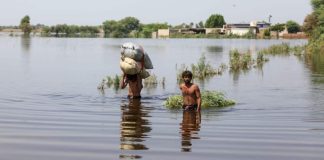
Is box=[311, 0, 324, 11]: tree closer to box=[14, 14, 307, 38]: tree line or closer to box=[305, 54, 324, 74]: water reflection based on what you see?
box=[305, 54, 324, 74]: water reflection

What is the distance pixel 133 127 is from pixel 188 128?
1.12 meters

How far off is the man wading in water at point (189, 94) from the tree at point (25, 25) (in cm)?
17291

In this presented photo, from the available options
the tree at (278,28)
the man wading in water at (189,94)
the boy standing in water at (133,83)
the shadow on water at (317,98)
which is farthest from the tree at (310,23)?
the tree at (278,28)

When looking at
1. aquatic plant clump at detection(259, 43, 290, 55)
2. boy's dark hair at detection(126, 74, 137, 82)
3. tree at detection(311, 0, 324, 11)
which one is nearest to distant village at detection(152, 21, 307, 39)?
tree at detection(311, 0, 324, 11)

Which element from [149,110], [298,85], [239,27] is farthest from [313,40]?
[239,27]

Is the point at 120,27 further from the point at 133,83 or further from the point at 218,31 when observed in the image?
the point at 133,83

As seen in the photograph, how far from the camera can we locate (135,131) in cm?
1036

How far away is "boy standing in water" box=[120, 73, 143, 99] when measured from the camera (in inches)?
619

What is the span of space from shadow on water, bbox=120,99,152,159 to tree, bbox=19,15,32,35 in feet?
559

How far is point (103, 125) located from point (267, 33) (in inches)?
6364

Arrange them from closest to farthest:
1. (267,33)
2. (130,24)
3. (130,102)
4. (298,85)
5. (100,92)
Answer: (130,102) < (100,92) < (298,85) < (267,33) < (130,24)

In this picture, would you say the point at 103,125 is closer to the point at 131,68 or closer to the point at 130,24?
the point at 131,68

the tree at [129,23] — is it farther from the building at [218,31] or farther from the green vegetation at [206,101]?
the green vegetation at [206,101]

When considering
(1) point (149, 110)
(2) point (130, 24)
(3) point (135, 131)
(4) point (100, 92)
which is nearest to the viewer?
(3) point (135, 131)
